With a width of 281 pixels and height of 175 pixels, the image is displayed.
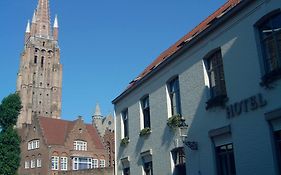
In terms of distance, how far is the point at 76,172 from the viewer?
51250 mm

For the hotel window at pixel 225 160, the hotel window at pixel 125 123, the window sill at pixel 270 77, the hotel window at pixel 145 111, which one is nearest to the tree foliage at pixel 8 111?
the hotel window at pixel 125 123

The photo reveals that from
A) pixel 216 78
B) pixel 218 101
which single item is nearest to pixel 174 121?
pixel 216 78

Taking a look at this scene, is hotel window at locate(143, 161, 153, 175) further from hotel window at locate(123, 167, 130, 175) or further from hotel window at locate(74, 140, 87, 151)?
hotel window at locate(74, 140, 87, 151)

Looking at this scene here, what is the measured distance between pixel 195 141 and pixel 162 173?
3249 mm

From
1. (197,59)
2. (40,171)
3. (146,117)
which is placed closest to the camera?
(197,59)

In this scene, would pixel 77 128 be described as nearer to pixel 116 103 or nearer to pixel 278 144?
pixel 116 103

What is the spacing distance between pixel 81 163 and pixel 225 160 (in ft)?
161

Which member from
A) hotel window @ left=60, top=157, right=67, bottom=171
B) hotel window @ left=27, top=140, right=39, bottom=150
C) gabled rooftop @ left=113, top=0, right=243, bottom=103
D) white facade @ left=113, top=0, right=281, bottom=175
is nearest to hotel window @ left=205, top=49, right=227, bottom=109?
white facade @ left=113, top=0, right=281, bottom=175

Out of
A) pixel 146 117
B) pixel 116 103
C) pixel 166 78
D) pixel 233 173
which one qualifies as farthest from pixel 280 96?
pixel 116 103

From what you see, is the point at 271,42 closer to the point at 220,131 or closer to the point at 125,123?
the point at 220,131

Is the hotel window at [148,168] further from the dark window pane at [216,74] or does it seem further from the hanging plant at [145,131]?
the dark window pane at [216,74]

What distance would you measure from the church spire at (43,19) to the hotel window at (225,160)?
109m

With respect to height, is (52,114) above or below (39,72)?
below

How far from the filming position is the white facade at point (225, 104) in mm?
12289
